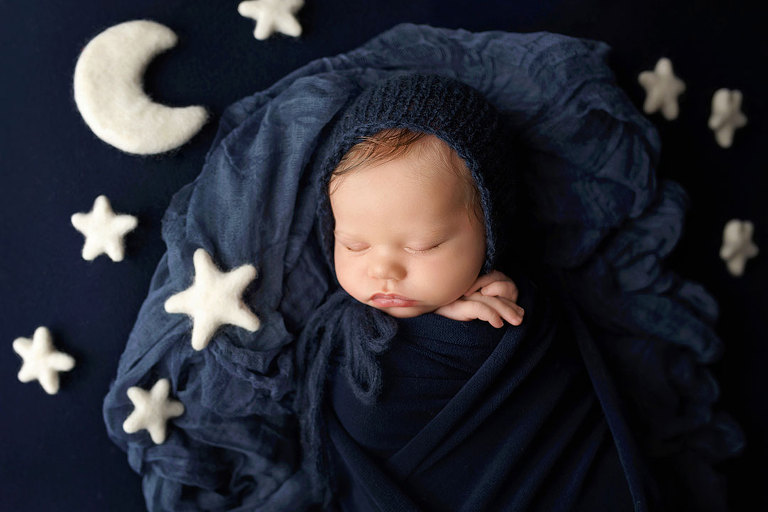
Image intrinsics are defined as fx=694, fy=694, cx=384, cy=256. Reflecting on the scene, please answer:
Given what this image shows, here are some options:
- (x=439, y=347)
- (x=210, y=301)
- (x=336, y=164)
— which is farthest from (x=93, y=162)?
(x=439, y=347)

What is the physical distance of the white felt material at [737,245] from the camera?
1.35 metres

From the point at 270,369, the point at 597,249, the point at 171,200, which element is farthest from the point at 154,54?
the point at 597,249

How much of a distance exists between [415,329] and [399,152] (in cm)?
29

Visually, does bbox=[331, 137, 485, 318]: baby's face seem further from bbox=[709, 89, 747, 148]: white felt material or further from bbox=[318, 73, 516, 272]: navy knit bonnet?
bbox=[709, 89, 747, 148]: white felt material

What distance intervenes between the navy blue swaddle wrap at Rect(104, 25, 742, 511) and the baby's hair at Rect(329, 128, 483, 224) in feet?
0.32

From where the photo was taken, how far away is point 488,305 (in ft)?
3.53

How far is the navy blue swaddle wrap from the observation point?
3.58 feet

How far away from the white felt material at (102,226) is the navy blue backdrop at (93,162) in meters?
0.02

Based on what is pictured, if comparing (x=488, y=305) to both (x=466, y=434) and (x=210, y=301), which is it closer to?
(x=466, y=434)

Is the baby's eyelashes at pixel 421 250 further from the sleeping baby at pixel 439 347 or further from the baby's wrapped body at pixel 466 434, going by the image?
the baby's wrapped body at pixel 466 434

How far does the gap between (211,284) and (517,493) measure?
0.58 metres

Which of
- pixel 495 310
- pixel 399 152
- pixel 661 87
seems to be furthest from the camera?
pixel 661 87

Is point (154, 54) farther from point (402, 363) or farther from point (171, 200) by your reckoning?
point (402, 363)

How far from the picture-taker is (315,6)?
119 centimetres
